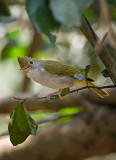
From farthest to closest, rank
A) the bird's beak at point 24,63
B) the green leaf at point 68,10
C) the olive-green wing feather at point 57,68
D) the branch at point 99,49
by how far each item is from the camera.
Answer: the olive-green wing feather at point 57,68, the bird's beak at point 24,63, the branch at point 99,49, the green leaf at point 68,10

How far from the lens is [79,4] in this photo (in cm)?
63

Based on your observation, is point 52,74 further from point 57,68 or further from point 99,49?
point 99,49

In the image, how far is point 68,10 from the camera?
24.0 inches

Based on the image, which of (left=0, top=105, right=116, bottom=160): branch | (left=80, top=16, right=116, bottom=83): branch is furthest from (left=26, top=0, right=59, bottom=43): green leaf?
(left=0, top=105, right=116, bottom=160): branch

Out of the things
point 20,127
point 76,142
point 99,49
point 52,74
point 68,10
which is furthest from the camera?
point 76,142

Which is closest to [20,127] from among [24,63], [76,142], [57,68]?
[24,63]

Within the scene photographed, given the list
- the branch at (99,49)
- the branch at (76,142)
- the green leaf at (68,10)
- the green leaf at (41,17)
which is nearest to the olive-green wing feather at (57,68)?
the green leaf at (41,17)

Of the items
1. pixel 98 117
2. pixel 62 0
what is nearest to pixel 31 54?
pixel 98 117

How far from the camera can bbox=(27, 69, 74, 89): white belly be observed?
1.14 meters

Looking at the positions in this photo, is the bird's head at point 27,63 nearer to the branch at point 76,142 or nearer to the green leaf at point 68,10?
the green leaf at point 68,10

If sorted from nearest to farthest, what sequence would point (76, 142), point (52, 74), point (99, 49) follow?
1. point (99, 49)
2. point (52, 74)
3. point (76, 142)

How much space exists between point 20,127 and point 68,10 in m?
0.44

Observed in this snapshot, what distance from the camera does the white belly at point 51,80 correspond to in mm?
1135

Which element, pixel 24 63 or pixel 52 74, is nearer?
pixel 24 63
